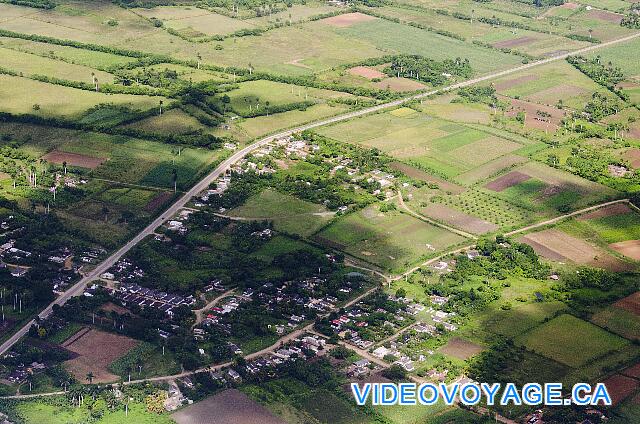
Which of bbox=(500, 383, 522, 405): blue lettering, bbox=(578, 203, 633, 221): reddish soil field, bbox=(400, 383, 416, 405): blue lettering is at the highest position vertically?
bbox=(578, 203, 633, 221): reddish soil field

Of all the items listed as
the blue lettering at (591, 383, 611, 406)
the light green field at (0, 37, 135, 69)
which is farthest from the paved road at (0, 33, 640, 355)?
the blue lettering at (591, 383, 611, 406)

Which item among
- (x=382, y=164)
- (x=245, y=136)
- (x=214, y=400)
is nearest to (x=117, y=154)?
(x=245, y=136)

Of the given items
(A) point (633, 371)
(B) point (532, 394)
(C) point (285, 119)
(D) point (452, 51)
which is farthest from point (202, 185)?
(D) point (452, 51)

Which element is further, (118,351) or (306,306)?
(306,306)

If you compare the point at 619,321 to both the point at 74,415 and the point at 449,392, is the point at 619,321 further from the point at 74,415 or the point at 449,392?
the point at 74,415

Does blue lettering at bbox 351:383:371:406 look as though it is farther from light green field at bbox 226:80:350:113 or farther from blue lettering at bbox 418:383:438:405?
light green field at bbox 226:80:350:113

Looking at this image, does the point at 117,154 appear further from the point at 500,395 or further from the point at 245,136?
the point at 500,395

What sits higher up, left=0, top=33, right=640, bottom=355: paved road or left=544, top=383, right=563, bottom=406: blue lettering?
left=544, top=383, right=563, bottom=406: blue lettering
